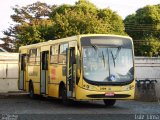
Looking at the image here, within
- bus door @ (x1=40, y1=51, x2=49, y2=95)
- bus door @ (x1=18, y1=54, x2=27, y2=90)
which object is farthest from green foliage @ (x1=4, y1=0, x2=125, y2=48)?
bus door @ (x1=40, y1=51, x2=49, y2=95)

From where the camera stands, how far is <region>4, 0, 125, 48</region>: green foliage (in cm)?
5662

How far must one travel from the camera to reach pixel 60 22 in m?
57.3

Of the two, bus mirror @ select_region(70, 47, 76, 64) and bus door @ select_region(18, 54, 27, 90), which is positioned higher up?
bus mirror @ select_region(70, 47, 76, 64)

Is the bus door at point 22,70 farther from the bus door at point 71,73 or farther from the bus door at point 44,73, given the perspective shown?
the bus door at point 71,73

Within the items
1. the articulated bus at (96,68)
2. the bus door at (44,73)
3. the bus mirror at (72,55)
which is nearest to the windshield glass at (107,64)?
the articulated bus at (96,68)

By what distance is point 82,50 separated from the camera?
20.1m

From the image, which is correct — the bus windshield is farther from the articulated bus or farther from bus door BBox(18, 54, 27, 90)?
bus door BBox(18, 54, 27, 90)

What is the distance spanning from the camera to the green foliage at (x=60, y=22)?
186 ft

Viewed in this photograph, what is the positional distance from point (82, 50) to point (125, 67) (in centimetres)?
188

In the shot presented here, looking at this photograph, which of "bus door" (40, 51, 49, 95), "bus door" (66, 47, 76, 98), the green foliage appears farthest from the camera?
the green foliage

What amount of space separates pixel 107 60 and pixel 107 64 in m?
0.17

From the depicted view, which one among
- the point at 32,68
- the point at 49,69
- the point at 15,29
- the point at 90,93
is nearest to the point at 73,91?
the point at 90,93

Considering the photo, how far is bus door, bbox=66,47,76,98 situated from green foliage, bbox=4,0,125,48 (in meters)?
34.6

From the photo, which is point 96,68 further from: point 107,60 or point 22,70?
point 22,70
